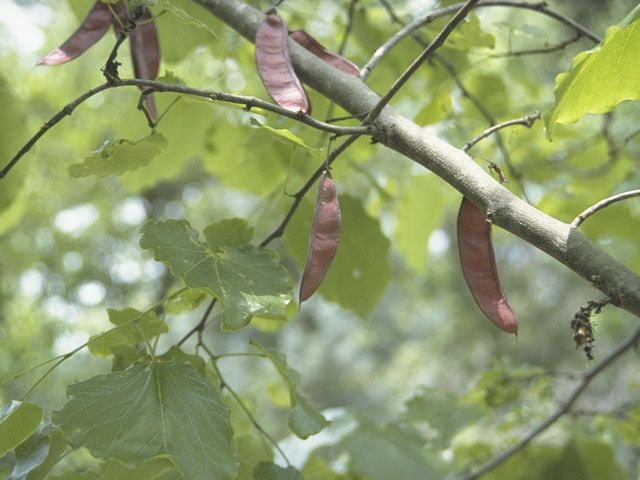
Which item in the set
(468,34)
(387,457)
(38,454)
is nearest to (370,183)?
(468,34)

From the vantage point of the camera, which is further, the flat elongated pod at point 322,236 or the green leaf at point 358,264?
the green leaf at point 358,264

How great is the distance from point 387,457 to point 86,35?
2.09 feet

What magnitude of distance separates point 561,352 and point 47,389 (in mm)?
3498

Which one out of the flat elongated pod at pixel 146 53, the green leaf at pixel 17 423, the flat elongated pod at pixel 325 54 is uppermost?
the flat elongated pod at pixel 146 53

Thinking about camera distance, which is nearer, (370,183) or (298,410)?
(298,410)

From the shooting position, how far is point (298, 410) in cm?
60

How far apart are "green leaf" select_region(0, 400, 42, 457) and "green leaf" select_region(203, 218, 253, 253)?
0.18 metres

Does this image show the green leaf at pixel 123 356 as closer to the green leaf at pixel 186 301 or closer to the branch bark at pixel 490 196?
the green leaf at pixel 186 301

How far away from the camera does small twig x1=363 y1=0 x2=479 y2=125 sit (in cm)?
44

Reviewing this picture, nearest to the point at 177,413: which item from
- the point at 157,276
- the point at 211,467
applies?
the point at 211,467

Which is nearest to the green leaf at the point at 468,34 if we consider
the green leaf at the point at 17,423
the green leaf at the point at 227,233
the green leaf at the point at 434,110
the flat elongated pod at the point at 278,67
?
the green leaf at the point at 434,110

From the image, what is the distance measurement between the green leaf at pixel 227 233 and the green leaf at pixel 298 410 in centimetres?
9

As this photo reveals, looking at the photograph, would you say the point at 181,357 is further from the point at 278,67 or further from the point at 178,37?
the point at 178,37

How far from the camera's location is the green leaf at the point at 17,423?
0.49m
